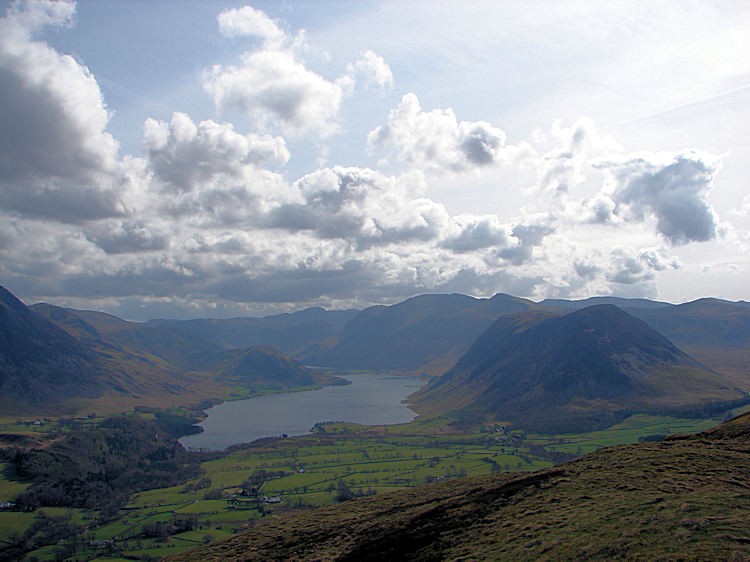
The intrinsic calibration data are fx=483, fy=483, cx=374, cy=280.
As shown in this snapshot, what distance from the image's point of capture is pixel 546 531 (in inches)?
1280

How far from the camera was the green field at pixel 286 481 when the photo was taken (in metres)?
106

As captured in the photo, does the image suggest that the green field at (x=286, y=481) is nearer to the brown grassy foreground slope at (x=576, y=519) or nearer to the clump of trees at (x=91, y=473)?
the clump of trees at (x=91, y=473)

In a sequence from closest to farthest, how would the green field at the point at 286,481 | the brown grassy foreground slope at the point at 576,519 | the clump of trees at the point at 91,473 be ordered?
1. the brown grassy foreground slope at the point at 576,519
2. the green field at the point at 286,481
3. the clump of trees at the point at 91,473

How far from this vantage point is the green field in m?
106

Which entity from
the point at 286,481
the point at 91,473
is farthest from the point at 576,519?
the point at 91,473

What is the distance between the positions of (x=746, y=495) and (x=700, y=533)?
30.5 ft

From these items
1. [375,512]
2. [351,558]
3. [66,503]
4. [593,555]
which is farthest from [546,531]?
[66,503]

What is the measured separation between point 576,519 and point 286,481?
13333 centimetres

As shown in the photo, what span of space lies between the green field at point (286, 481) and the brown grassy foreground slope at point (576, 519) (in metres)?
58.9

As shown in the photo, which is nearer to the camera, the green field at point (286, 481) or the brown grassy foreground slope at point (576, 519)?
the brown grassy foreground slope at point (576, 519)

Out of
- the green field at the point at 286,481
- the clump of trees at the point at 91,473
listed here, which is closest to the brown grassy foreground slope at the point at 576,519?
the green field at the point at 286,481

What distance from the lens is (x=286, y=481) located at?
15100 centimetres

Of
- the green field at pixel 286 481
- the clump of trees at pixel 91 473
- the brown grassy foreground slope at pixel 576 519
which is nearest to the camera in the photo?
the brown grassy foreground slope at pixel 576 519

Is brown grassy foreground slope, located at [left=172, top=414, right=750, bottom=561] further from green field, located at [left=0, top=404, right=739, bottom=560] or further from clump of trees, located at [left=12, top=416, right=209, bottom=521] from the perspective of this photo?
clump of trees, located at [left=12, top=416, right=209, bottom=521]
